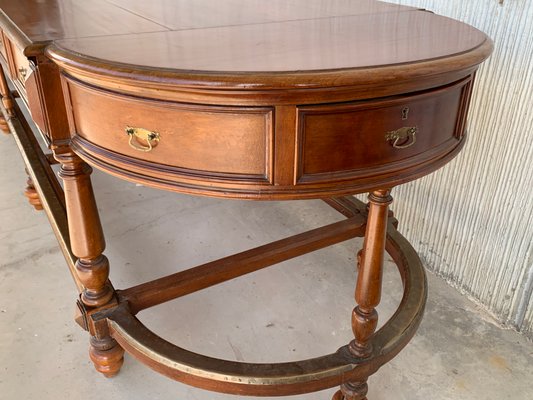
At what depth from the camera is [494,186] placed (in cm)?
136

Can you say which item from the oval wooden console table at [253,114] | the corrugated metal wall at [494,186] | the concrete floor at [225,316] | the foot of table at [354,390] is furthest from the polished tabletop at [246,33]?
the concrete floor at [225,316]

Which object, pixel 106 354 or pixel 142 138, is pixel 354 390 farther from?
pixel 142 138

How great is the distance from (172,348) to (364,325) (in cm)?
41

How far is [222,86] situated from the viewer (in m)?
0.67

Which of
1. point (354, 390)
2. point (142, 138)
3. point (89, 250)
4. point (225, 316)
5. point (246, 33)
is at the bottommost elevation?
point (225, 316)

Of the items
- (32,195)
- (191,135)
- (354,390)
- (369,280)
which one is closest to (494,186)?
(369,280)

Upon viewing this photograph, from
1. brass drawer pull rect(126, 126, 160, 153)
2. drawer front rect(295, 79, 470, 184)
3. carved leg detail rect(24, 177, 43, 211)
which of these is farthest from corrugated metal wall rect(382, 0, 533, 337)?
carved leg detail rect(24, 177, 43, 211)

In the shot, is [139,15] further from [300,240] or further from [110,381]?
[110,381]

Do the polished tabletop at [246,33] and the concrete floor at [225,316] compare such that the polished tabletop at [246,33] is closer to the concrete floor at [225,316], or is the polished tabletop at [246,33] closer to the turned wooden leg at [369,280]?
the turned wooden leg at [369,280]

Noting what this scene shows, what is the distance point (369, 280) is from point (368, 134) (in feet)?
1.21

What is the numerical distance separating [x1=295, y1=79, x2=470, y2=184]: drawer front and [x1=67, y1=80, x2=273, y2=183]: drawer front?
6 centimetres

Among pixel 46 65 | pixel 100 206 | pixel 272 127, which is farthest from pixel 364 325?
pixel 100 206

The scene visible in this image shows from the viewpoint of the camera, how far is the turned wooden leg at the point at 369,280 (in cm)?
97

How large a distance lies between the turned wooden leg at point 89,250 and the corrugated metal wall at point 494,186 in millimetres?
996
